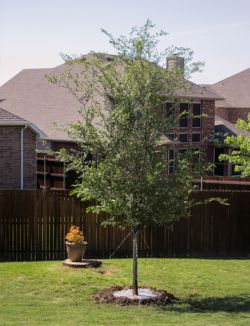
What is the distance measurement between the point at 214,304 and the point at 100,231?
208 inches

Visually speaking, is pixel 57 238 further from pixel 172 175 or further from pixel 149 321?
pixel 149 321

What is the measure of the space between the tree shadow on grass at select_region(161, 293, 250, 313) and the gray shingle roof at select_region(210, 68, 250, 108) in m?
35.9

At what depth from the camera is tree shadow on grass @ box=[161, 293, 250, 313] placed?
10180 mm

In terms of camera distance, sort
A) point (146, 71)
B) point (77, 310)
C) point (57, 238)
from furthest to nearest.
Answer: point (57, 238) → point (146, 71) → point (77, 310)

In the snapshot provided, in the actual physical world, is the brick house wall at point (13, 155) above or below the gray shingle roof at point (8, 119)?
below

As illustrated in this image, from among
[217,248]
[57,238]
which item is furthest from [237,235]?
[57,238]

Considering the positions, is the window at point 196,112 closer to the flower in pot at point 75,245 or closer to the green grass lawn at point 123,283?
the green grass lawn at point 123,283

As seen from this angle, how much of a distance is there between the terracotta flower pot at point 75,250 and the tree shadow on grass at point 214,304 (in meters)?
3.53

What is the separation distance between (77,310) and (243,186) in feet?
44.4

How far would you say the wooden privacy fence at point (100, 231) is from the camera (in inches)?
584

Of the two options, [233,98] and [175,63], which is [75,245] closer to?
[175,63]

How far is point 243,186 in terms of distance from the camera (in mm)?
21969

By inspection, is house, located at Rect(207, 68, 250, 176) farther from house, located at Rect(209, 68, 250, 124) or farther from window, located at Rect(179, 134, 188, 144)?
window, located at Rect(179, 134, 188, 144)

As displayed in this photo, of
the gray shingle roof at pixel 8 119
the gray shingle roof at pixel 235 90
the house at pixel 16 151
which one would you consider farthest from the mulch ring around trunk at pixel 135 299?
the gray shingle roof at pixel 235 90
